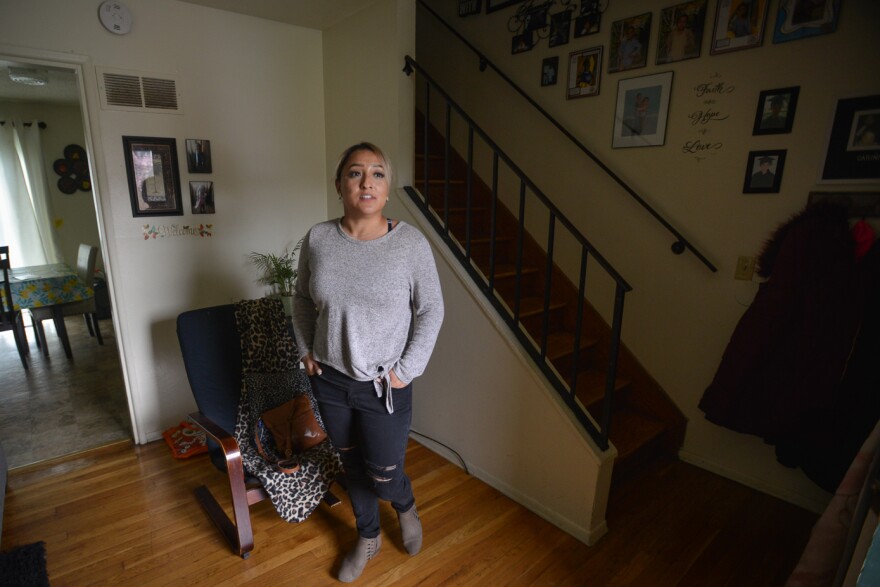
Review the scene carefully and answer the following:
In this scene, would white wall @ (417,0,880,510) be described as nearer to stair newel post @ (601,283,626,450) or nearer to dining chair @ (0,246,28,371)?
stair newel post @ (601,283,626,450)

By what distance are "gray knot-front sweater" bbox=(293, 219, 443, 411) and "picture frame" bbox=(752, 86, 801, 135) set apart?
1669 mm

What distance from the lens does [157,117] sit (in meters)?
2.32

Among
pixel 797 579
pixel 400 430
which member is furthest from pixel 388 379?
pixel 797 579

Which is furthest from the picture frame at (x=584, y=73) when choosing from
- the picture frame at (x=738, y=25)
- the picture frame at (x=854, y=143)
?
the picture frame at (x=854, y=143)

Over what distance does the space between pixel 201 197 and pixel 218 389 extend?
113 cm

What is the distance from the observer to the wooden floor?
1696 millimetres

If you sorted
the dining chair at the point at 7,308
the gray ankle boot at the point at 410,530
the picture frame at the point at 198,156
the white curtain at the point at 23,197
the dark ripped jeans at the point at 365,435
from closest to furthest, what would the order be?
the dark ripped jeans at the point at 365,435, the gray ankle boot at the point at 410,530, the picture frame at the point at 198,156, the dining chair at the point at 7,308, the white curtain at the point at 23,197

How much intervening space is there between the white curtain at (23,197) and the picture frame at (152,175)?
395cm

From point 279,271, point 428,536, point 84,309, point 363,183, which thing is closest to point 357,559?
point 428,536

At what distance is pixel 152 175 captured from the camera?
235 cm

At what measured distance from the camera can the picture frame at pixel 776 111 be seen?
194 cm

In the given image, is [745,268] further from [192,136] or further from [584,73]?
[192,136]

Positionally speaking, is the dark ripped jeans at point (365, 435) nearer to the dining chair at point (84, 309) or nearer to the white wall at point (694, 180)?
the white wall at point (694, 180)

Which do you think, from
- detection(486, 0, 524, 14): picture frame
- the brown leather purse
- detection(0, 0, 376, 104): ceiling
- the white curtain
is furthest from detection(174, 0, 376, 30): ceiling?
the white curtain
